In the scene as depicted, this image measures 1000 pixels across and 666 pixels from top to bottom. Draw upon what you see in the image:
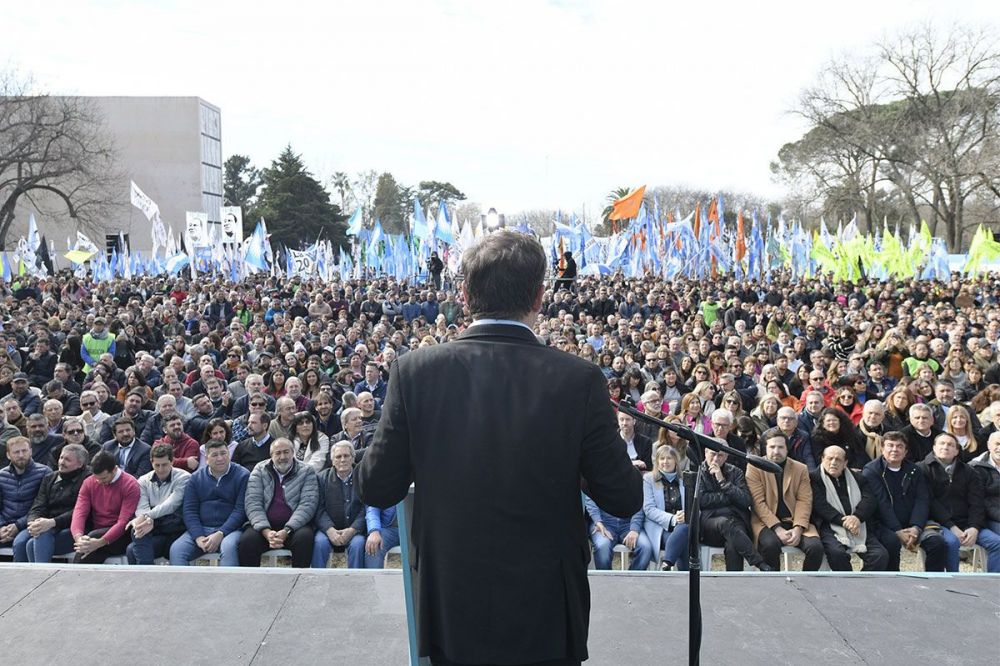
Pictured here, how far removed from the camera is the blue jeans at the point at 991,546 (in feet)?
19.0

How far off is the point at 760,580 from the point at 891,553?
1.97 meters

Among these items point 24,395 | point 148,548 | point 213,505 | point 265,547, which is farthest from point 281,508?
point 24,395

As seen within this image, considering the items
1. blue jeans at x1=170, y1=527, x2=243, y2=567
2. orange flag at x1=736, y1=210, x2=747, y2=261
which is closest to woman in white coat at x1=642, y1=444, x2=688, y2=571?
Answer: blue jeans at x1=170, y1=527, x2=243, y2=567

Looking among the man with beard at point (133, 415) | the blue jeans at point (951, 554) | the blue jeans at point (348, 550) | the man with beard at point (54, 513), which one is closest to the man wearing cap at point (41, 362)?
the man with beard at point (133, 415)

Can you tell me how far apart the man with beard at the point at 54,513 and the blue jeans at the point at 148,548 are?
481 millimetres

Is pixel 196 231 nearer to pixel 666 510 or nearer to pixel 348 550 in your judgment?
pixel 348 550

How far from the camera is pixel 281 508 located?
238 inches

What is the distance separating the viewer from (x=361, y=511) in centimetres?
613

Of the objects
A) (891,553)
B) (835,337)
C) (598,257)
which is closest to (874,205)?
(598,257)

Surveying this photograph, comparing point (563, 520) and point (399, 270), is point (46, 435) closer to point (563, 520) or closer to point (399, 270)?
point (563, 520)

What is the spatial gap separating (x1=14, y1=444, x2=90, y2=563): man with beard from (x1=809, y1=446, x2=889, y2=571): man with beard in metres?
5.24

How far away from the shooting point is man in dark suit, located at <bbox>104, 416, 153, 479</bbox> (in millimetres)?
6902

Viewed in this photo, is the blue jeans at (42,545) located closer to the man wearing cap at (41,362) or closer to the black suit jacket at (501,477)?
the black suit jacket at (501,477)

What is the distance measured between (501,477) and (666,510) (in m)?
4.53
